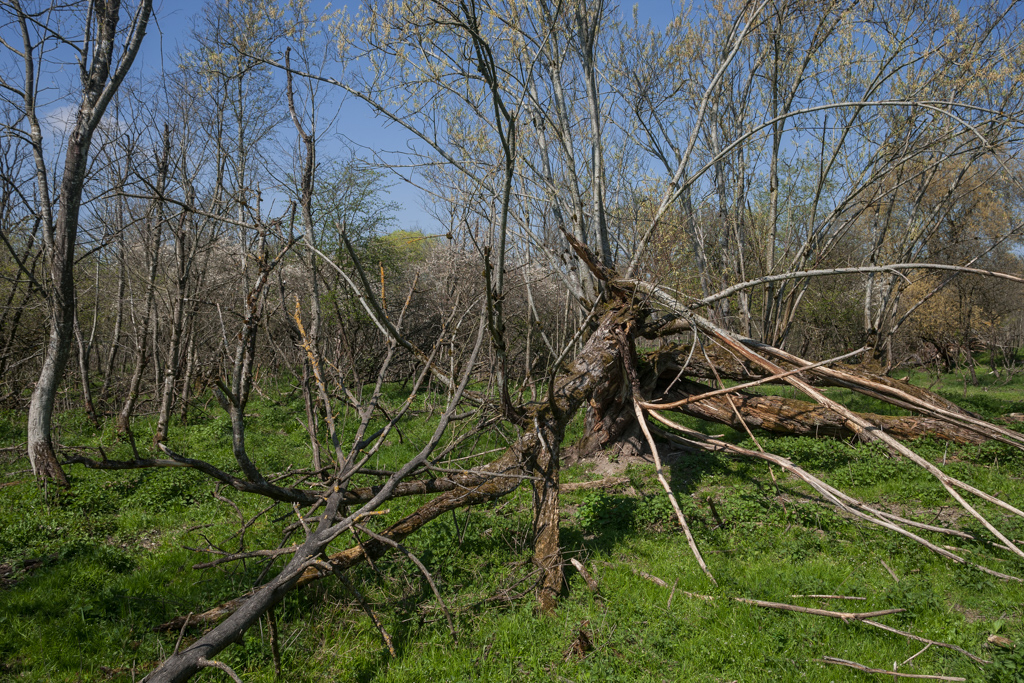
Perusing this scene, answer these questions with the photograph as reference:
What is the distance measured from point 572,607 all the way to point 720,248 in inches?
380

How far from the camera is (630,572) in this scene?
4.55m

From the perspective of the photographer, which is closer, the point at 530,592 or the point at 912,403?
the point at 530,592

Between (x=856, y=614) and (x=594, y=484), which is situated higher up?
(x=594, y=484)

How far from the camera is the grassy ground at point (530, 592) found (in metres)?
3.38

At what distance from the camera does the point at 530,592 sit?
4203 millimetres

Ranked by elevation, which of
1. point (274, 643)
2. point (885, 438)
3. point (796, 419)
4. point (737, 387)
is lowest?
point (274, 643)

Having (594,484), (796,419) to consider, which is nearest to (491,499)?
(594,484)

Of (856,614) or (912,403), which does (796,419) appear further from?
(856,614)

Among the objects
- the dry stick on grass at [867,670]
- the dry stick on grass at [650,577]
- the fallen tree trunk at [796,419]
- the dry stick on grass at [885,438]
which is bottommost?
the dry stick on grass at [867,670]

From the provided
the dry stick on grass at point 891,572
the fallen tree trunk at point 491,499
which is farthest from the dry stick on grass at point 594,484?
the dry stick on grass at point 891,572

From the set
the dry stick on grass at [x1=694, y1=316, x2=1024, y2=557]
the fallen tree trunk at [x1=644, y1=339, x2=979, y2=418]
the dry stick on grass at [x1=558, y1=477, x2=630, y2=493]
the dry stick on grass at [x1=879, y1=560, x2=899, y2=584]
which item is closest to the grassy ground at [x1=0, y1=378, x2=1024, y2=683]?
the dry stick on grass at [x1=879, y1=560, x2=899, y2=584]

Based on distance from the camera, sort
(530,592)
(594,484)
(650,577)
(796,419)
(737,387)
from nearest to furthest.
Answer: (530,592), (650,577), (737,387), (594,484), (796,419)

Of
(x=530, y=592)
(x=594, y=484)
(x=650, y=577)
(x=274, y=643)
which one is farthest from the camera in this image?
(x=594, y=484)

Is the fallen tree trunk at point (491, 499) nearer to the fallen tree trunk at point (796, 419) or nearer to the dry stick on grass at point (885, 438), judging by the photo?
the dry stick on grass at point (885, 438)
